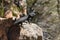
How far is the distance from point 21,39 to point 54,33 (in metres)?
1.05

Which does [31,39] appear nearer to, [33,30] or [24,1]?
[33,30]

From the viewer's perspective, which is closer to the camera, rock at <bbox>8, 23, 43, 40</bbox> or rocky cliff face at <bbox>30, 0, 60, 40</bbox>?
rock at <bbox>8, 23, 43, 40</bbox>

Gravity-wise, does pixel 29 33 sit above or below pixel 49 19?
below

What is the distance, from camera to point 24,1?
361 cm

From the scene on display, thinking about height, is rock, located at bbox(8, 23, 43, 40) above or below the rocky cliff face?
below

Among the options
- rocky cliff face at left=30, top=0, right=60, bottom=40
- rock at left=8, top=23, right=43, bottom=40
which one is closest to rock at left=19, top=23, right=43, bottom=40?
rock at left=8, top=23, right=43, bottom=40

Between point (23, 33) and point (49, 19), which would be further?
point (49, 19)

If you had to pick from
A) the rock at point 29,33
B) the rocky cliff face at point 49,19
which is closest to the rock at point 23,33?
the rock at point 29,33

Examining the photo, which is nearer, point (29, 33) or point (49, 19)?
point (29, 33)

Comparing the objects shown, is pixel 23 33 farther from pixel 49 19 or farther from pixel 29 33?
pixel 49 19

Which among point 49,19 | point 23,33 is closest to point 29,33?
point 23,33

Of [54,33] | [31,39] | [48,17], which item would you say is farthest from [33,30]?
[48,17]

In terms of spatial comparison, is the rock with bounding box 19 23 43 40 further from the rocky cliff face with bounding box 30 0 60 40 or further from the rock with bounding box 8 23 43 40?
the rocky cliff face with bounding box 30 0 60 40

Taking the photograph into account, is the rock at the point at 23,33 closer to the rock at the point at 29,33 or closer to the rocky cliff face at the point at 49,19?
the rock at the point at 29,33
